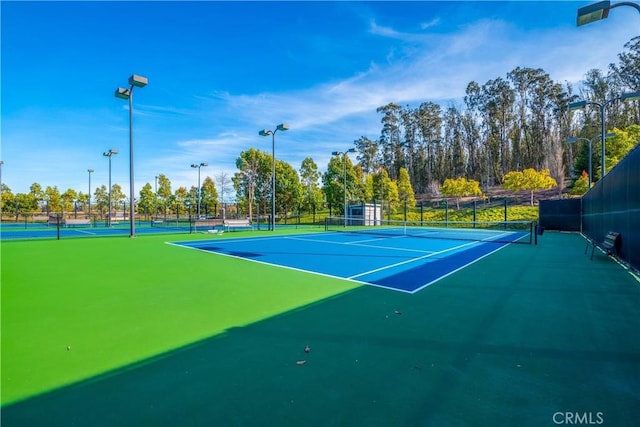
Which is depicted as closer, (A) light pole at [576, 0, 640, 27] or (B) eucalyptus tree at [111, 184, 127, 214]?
(A) light pole at [576, 0, 640, 27]

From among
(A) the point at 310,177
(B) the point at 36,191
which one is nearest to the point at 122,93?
(A) the point at 310,177

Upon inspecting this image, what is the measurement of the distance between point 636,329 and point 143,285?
22.3ft

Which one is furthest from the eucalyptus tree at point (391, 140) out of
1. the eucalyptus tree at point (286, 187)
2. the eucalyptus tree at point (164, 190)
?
the eucalyptus tree at point (164, 190)

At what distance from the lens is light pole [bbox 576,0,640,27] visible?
Result: 221 inches

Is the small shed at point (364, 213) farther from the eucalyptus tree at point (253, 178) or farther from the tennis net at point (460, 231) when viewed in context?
the eucalyptus tree at point (253, 178)

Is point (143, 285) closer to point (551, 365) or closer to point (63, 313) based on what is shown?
point (63, 313)

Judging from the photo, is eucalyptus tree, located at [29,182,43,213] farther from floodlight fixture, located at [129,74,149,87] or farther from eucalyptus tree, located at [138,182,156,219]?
floodlight fixture, located at [129,74,149,87]

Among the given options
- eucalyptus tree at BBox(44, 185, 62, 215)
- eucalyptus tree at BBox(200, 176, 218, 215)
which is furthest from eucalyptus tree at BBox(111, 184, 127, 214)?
eucalyptus tree at BBox(200, 176, 218, 215)

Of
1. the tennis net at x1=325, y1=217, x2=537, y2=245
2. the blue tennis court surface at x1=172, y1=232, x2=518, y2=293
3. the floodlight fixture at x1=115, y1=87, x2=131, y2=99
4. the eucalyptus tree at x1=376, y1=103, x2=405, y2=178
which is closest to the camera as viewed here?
the blue tennis court surface at x1=172, y1=232, x2=518, y2=293

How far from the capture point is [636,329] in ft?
12.0

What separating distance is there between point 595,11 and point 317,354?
7.28 m

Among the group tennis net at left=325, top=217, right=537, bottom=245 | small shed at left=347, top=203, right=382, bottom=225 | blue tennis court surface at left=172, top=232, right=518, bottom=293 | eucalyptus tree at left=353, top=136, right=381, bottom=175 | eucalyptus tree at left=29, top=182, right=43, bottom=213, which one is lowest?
tennis net at left=325, top=217, right=537, bottom=245

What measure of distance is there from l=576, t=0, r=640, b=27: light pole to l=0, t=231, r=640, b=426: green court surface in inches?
185

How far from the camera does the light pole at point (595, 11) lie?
5.61 m
